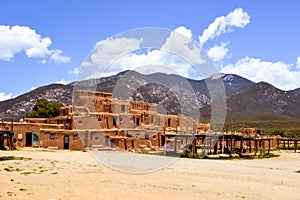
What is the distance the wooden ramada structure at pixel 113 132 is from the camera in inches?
1572

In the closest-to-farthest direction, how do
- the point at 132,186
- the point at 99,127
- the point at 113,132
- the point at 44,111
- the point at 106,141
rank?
the point at 132,186 < the point at 106,141 < the point at 113,132 < the point at 99,127 < the point at 44,111

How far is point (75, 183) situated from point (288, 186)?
984cm

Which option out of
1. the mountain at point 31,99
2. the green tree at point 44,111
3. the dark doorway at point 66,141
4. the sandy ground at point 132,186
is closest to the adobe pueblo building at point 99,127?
the dark doorway at point 66,141

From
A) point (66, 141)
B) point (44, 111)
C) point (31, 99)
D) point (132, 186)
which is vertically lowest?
point (66, 141)

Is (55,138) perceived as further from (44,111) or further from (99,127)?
(44,111)

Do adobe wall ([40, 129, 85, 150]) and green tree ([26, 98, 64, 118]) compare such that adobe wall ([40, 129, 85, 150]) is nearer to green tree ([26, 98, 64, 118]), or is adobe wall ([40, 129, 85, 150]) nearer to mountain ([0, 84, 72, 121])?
green tree ([26, 98, 64, 118])

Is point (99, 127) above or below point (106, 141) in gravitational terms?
above

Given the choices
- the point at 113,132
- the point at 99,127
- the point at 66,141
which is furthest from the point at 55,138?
the point at 113,132

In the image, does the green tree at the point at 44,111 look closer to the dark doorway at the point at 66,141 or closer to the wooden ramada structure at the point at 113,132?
the wooden ramada structure at the point at 113,132

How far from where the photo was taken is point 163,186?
15531 millimetres

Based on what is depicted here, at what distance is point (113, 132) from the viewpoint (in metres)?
44.5

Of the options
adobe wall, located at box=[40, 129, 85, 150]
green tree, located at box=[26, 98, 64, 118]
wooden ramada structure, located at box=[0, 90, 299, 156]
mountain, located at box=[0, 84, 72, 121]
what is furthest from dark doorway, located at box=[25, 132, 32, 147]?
mountain, located at box=[0, 84, 72, 121]

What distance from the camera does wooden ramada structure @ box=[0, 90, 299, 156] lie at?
1572 inches

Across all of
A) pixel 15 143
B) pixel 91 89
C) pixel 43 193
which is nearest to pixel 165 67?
pixel 43 193
